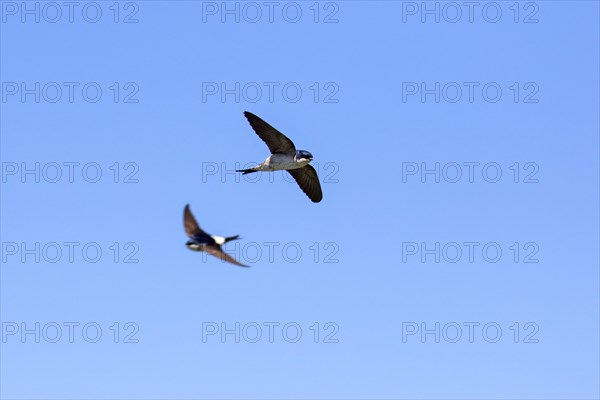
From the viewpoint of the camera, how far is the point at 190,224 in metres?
27.2

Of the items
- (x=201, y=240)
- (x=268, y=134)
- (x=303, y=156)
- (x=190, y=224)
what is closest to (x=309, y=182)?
(x=303, y=156)

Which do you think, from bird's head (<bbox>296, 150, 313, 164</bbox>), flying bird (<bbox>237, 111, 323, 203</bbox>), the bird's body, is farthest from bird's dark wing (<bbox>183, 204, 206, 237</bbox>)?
bird's head (<bbox>296, 150, 313, 164</bbox>)

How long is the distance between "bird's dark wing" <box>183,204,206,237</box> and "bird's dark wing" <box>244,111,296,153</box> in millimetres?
5527

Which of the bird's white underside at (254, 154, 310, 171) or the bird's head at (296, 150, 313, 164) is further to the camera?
the bird's head at (296, 150, 313, 164)

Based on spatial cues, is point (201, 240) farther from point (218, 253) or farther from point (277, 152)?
point (277, 152)

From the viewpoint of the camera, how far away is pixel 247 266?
875 inches

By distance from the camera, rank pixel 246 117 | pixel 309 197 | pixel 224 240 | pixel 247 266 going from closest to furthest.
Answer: pixel 247 266 < pixel 224 240 < pixel 246 117 < pixel 309 197

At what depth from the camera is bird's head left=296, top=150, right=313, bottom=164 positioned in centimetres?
3269

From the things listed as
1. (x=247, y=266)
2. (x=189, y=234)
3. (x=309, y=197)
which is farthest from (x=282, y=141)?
(x=247, y=266)

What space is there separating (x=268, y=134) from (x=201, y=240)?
6918mm

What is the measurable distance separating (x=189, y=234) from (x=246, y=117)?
644 cm

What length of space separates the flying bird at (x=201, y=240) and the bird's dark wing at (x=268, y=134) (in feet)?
18.1

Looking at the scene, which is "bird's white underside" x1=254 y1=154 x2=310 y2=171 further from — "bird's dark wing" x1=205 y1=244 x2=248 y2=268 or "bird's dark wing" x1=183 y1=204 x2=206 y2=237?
"bird's dark wing" x1=205 y1=244 x2=248 y2=268

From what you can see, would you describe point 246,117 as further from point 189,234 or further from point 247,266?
point 247,266
